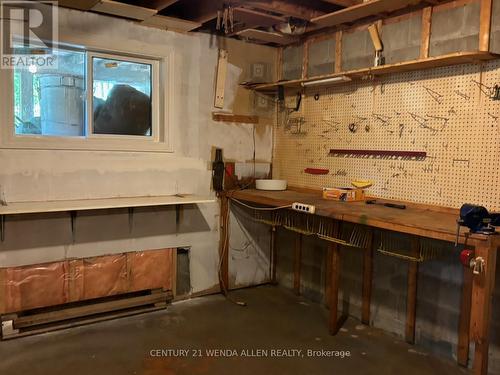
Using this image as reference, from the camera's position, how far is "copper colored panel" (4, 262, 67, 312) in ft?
9.43

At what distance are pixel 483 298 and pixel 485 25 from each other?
59.6 inches

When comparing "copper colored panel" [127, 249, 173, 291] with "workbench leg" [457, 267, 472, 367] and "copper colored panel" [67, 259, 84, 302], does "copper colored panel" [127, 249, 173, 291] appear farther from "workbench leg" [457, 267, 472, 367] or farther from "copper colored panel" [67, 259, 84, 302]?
"workbench leg" [457, 267, 472, 367]

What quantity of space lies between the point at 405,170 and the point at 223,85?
170 cm

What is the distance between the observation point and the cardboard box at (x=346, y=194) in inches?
118

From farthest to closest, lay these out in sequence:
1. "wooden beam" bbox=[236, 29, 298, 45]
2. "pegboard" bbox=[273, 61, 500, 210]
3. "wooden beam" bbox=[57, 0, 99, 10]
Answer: "wooden beam" bbox=[236, 29, 298, 45]
"wooden beam" bbox=[57, 0, 99, 10]
"pegboard" bbox=[273, 61, 500, 210]

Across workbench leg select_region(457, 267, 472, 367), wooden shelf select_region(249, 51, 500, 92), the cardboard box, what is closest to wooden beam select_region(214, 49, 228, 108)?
wooden shelf select_region(249, 51, 500, 92)

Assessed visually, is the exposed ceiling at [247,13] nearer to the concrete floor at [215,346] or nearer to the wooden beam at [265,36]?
the wooden beam at [265,36]

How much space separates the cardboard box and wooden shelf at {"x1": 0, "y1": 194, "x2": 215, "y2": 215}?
0.96 meters

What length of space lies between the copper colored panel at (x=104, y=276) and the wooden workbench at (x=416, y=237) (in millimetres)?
919

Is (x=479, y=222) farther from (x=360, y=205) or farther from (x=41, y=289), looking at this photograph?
(x=41, y=289)

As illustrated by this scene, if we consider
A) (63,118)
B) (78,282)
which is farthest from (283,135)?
(78,282)

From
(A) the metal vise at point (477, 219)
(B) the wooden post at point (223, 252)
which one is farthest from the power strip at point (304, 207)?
(B) the wooden post at point (223, 252)

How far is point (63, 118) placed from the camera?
3094 millimetres

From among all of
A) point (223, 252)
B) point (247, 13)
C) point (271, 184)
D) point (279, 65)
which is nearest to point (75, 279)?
point (223, 252)
